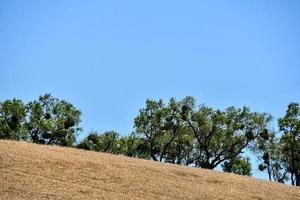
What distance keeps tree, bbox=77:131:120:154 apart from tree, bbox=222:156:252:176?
50.7 feet

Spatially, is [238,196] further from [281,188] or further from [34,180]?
[34,180]

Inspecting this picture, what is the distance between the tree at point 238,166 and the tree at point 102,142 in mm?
15443

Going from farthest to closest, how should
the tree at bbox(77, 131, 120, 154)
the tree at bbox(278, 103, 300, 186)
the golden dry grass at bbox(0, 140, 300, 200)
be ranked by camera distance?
the tree at bbox(77, 131, 120, 154), the tree at bbox(278, 103, 300, 186), the golden dry grass at bbox(0, 140, 300, 200)

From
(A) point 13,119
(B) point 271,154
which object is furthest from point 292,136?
(A) point 13,119

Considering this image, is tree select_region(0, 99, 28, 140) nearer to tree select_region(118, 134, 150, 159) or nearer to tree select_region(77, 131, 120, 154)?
tree select_region(77, 131, 120, 154)

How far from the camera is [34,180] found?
832 inches

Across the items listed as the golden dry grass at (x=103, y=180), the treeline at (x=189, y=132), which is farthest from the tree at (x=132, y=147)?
the golden dry grass at (x=103, y=180)

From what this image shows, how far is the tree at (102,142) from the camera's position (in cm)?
6423

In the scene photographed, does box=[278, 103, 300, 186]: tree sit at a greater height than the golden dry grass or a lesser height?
greater

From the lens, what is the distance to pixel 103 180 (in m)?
23.2

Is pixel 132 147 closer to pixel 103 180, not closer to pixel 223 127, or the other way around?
pixel 223 127

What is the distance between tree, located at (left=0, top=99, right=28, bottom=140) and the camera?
56938 mm

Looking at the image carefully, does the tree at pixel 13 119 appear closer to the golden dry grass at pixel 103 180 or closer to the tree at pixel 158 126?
the tree at pixel 158 126

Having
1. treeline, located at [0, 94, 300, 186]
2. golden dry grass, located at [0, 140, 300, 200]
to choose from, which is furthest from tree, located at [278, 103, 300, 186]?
golden dry grass, located at [0, 140, 300, 200]
